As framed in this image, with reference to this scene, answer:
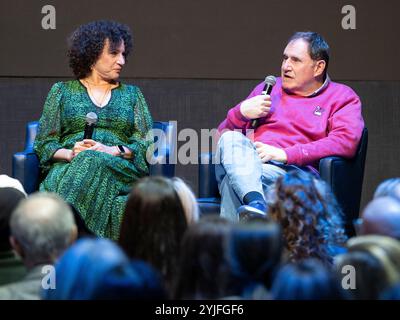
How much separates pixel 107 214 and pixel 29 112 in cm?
147

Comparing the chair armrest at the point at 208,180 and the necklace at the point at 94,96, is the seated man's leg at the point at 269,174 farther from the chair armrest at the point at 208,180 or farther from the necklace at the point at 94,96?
the necklace at the point at 94,96

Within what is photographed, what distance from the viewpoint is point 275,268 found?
1.98 metres

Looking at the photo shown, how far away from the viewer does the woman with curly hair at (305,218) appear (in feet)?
8.59

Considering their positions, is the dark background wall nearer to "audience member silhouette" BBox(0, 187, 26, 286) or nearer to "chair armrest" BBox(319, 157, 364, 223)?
"chair armrest" BBox(319, 157, 364, 223)

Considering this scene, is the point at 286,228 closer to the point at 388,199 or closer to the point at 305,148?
the point at 388,199

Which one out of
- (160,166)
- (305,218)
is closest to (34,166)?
(160,166)

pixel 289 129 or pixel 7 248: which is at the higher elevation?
pixel 289 129

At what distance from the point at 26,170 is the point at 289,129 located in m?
1.30

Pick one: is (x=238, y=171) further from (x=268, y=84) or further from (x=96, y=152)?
(x=96, y=152)

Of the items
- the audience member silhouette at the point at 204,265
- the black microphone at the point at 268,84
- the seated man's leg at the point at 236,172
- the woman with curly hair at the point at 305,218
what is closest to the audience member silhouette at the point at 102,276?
the audience member silhouette at the point at 204,265

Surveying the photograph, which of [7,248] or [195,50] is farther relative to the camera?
[195,50]

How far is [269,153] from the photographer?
155 inches

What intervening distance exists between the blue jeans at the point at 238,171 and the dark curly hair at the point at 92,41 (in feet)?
2.55
